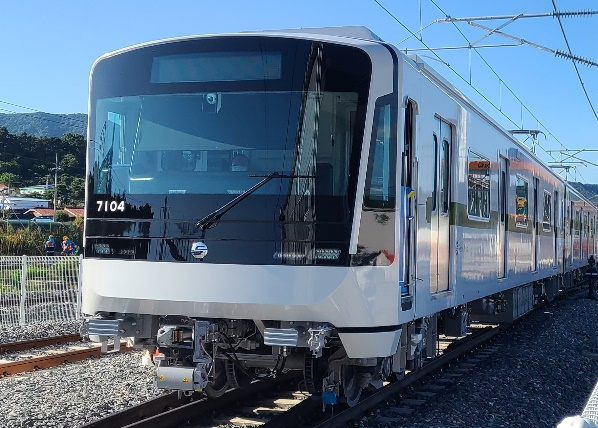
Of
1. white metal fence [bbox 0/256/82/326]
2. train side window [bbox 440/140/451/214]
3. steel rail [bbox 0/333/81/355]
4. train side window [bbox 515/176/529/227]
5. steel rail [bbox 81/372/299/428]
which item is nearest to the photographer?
steel rail [bbox 81/372/299/428]

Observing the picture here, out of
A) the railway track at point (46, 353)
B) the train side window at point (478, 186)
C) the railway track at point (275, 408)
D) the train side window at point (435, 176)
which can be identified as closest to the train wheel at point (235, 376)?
the railway track at point (275, 408)

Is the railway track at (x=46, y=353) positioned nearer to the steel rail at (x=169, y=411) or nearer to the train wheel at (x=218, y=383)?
the steel rail at (x=169, y=411)

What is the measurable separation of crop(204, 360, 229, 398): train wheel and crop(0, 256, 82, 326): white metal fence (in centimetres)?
918

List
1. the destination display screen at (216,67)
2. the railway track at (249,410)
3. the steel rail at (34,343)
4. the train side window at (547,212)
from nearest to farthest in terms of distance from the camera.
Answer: the destination display screen at (216,67), the railway track at (249,410), the steel rail at (34,343), the train side window at (547,212)

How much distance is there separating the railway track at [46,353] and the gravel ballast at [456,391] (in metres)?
0.31

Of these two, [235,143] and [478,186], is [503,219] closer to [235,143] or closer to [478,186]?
[478,186]

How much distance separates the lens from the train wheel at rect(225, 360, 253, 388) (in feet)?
23.1

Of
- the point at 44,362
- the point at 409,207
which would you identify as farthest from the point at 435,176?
the point at 44,362

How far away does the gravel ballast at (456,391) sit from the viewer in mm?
7699

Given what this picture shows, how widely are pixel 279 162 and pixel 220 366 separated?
81.0 inches

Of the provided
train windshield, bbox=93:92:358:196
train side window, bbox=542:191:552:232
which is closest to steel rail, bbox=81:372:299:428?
train windshield, bbox=93:92:358:196

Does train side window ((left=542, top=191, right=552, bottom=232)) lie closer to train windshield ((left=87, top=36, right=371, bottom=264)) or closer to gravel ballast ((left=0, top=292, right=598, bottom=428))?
gravel ballast ((left=0, top=292, right=598, bottom=428))

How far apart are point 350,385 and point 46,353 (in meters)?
6.74

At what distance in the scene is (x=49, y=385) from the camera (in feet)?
29.3
